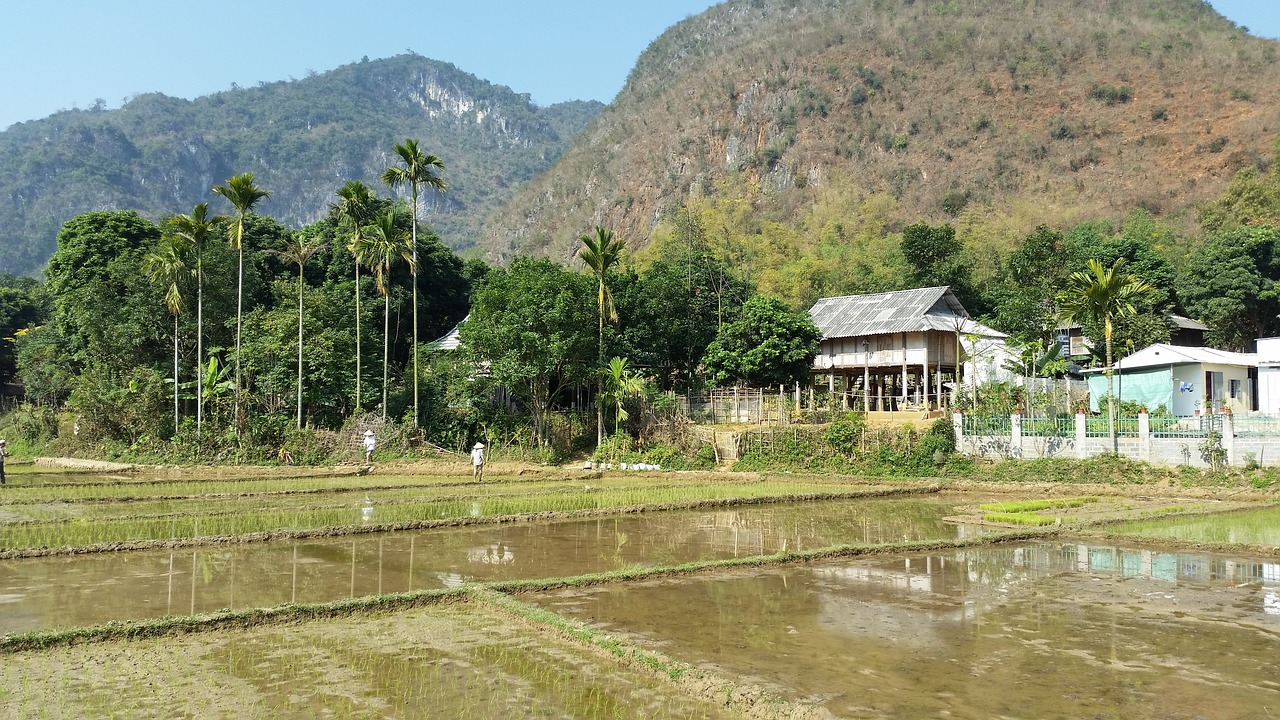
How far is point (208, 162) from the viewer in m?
162

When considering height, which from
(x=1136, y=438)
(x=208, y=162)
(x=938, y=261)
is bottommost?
(x=1136, y=438)

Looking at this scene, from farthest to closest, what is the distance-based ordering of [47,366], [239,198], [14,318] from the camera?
[14,318]
[47,366]
[239,198]

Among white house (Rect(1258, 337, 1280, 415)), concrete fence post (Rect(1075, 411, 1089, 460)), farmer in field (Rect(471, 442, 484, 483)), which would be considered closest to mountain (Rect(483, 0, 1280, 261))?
white house (Rect(1258, 337, 1280, 415))

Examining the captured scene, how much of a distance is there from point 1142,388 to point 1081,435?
6.46m

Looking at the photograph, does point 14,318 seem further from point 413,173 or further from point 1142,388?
point 1142,388

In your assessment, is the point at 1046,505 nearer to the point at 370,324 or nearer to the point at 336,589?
the point at 336,589

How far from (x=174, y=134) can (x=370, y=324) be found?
516ft

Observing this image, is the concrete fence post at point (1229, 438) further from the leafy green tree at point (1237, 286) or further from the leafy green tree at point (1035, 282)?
the leafy green tree at point (1237, 286)

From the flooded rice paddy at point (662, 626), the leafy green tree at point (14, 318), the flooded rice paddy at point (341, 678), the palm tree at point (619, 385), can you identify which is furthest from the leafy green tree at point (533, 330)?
the leafy green tree at point (14, 318)

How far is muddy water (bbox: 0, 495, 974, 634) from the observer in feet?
34.7

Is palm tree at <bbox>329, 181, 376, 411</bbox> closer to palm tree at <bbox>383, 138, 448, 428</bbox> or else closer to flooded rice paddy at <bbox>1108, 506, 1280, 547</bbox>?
palm tree at <bbox>383, 138, 448, 428</bbox>

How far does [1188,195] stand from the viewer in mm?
64938

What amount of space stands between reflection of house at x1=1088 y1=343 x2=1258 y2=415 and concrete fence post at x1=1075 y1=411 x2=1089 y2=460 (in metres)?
3.84

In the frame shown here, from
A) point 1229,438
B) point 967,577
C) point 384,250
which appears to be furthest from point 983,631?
point 384,250
